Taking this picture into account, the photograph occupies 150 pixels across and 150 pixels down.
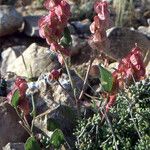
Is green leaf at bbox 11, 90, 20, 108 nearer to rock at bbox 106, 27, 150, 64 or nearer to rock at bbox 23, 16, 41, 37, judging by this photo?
rock at bbox 106, 27, 150, 64

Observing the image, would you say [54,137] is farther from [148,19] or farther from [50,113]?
[148,19]

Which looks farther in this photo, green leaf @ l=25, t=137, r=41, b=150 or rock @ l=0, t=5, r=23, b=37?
rock @ l=0, t=5, r=23, b=37

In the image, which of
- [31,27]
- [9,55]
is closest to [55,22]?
[9,55]

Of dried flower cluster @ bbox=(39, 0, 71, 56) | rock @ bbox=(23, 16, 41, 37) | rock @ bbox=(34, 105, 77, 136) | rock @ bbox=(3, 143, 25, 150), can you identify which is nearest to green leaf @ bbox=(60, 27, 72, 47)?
dried flower cluster @ bbox=(39, 0, 71, 56)

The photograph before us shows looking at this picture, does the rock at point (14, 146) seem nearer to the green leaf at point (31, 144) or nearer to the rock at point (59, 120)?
the rock at point (59, 120)

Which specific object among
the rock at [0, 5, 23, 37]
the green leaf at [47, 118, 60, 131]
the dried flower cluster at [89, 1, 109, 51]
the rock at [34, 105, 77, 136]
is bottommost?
the rock at [0, 5, 23, 37]

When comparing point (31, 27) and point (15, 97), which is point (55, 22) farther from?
point (31, 27)
